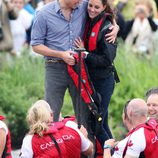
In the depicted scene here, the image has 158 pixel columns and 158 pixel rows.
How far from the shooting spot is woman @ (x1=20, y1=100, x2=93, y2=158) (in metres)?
8.66

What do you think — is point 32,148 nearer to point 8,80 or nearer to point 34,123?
point 34,123

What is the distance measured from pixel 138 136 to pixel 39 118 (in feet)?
2.88

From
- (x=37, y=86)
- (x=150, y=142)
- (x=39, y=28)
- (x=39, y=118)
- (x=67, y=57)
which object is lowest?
(x=37, y=86)

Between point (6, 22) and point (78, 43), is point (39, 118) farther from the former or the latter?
point (6, 22)

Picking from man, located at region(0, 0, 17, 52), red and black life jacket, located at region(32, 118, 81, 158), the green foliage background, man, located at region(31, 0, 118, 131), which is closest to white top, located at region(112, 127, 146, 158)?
red and black life jacket, located at region(32, 118, 81, 158)

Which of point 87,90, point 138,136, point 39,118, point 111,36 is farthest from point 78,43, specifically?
point 138,136

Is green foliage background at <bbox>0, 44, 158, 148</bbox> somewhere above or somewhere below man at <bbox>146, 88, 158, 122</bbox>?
below

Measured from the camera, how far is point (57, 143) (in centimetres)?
868

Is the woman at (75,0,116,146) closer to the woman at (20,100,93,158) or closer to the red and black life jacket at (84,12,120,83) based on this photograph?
the red and black life jacket at (84,12,120,83)

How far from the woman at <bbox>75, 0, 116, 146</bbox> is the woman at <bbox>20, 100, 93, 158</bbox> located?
972 mm

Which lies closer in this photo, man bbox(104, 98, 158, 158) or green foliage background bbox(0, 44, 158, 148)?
man bbox(104, 98, 158, 158)

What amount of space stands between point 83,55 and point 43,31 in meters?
0.45

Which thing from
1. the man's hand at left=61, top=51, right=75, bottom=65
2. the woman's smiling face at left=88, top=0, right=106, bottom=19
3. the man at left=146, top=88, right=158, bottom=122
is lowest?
the man at left=146, top=88, right=158, bottom=122

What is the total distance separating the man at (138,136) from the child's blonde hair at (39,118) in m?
0.60
